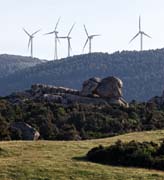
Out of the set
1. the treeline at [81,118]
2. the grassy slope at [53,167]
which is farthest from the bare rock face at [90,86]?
the grassy slope at [53,167]

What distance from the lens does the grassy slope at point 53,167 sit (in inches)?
1128

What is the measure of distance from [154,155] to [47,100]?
5885 cm

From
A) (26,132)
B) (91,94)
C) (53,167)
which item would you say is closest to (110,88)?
(91,94)

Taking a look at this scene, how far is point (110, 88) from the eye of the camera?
91.6 meters

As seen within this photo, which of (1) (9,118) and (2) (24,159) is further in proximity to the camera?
(1) (9,118)

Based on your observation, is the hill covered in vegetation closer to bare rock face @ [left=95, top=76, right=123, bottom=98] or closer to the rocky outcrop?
bare rock face @ [left=95, top=76, right=123, bottom=98]

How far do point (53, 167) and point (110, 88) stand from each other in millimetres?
62020

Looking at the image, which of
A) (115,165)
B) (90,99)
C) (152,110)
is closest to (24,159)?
(115,165)

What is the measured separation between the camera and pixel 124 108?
285ft

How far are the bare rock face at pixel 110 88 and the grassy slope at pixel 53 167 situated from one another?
56.6 m

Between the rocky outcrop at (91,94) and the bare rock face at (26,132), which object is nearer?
the bare rock face at (26,132)

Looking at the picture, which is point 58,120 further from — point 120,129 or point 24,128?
point 24,128

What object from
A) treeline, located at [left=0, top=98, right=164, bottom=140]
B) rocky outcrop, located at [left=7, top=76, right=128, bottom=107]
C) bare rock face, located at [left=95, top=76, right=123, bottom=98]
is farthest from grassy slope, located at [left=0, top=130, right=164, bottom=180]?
rocky outcrop, located at [left=7, top=76, right=128, bottom=107]

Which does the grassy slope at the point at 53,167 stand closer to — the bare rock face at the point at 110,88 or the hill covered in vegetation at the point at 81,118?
the hill covered in vegetation at the point at 81,118
